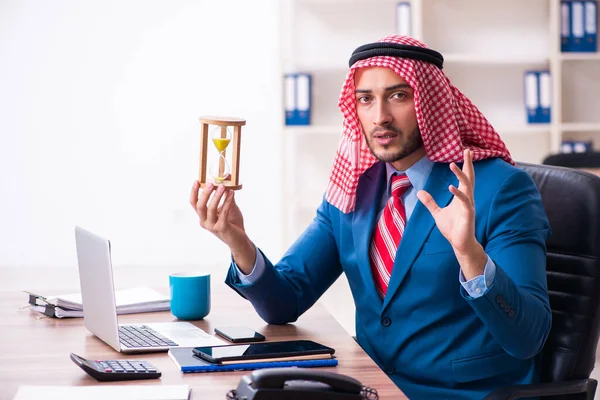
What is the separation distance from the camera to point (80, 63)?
5715 mm

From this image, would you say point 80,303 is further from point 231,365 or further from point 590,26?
point 590,26

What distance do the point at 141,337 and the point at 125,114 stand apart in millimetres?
4071

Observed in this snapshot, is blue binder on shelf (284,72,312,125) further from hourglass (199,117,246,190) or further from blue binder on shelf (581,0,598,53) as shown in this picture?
hourglass (199,117,246,190)

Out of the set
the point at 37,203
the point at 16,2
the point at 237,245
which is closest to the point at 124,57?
the point at 16,2

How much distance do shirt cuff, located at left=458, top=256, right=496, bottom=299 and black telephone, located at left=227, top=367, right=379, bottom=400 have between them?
464 mm

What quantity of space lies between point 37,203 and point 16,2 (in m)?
1.32

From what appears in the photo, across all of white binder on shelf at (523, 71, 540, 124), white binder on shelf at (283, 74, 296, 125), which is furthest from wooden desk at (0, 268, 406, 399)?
white binder on shelf at (523, 71, 540, 124)

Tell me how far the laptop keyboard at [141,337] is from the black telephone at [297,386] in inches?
A: 18.9

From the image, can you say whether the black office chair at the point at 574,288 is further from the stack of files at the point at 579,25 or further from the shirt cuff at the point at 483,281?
the stack of files at the point at 579,25

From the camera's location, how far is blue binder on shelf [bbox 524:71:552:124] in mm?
4961

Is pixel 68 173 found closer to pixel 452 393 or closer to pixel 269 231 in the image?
pixel 269 231

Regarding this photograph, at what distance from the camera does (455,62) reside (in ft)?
16.7

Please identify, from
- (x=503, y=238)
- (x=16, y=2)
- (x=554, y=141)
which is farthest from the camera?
(x=16, y=2)

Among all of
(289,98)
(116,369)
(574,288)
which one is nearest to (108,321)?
(116,369)
